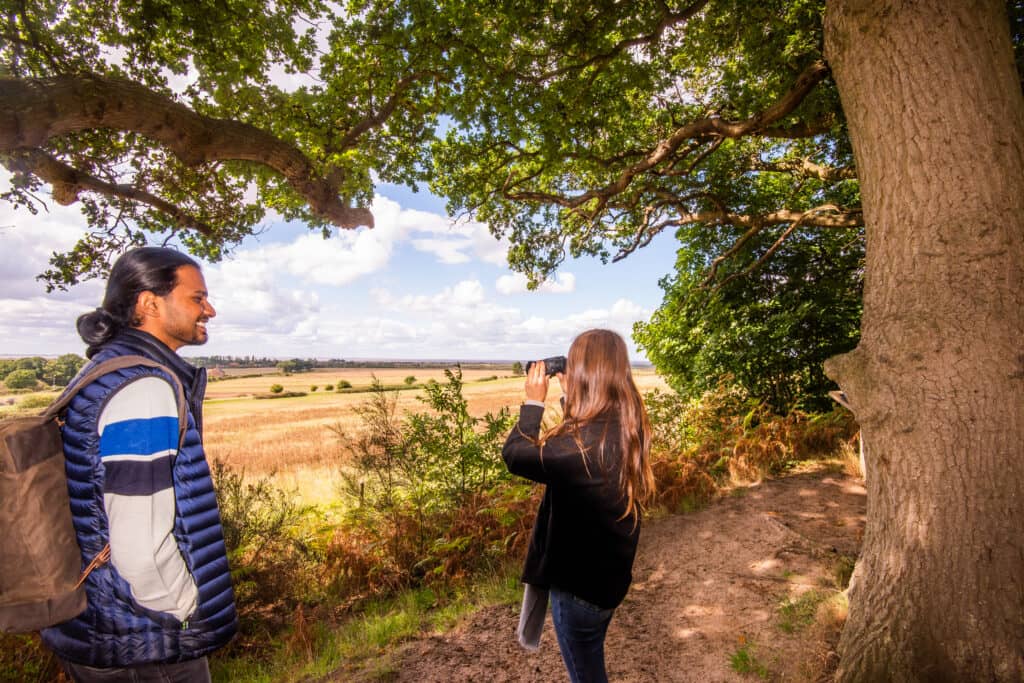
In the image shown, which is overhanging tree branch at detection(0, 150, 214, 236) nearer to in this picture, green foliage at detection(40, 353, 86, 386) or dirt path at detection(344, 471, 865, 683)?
green foliage at detection(40, 353, 86, 386)

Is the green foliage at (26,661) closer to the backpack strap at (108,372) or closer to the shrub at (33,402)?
the shrub at (33,402)

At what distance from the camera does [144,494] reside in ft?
4.86

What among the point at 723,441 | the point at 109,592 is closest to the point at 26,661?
the point at 109,592

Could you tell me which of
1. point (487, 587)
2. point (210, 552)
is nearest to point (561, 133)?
point (487, 587)

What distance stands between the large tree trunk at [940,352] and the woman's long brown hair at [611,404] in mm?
1426

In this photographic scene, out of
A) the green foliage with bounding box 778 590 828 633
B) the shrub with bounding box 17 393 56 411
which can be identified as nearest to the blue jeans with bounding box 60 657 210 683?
the shrub with bounding box 17 393 56 411

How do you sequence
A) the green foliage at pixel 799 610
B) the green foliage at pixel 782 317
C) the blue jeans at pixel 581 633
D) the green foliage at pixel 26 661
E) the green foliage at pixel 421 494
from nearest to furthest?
the blue jeans at pixel 581 633 → the green foliage at pixel 799 610 → the green foliage at pixel 26 661 → the green foliage at pixel 421 494 → the green foliage at pixel 782 317

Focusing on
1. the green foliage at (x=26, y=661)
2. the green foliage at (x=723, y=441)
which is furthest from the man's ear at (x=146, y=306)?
the green foliage at (x=723, y=441)

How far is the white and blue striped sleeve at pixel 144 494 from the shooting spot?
4.82 ft

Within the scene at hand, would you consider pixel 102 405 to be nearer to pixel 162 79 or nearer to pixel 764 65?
pixel 162 79

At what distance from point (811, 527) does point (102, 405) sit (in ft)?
19.4

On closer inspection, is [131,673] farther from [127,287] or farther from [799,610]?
[799,610]

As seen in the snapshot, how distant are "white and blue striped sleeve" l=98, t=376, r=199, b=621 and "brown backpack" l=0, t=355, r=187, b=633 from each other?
5.6 inches

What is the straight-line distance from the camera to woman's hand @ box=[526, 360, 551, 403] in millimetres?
2334
